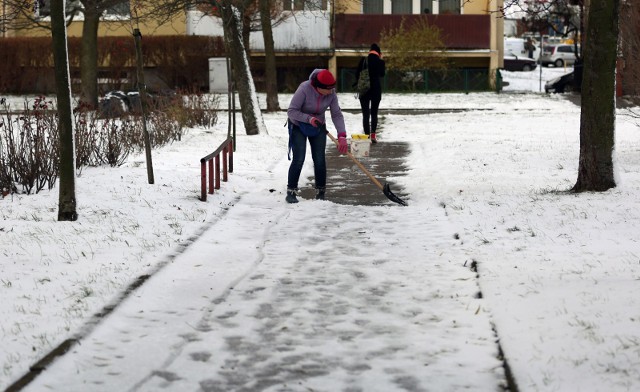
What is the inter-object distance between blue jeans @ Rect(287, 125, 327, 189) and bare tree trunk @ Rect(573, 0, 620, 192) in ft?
9.78

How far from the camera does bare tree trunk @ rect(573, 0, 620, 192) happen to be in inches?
488

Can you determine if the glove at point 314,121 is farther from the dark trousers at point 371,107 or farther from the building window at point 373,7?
the building window at point 373,7

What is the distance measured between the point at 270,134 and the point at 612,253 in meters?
15.7

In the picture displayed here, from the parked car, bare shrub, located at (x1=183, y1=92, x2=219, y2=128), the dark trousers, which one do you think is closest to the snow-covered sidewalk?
the dark trousers

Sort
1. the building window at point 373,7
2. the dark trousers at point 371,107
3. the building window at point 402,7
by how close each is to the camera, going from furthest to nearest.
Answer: the building window at point 402,7
the building window at point 373,7
the dark trousers at point 371,107

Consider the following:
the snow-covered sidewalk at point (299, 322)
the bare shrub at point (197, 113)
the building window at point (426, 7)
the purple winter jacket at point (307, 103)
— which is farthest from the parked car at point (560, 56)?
the snow-covered sidewalk at point (299, 322)

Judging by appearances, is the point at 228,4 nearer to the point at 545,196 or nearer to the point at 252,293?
the point at 545,196

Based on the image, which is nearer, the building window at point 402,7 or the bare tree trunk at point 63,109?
the bare tree trunk at point 63,109

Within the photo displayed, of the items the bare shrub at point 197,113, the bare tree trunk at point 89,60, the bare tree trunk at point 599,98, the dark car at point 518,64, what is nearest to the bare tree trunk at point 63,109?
the bare tree trunk at point 599,98

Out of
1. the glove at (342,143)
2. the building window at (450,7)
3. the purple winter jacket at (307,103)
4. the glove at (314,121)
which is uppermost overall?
the building window at (450,7)

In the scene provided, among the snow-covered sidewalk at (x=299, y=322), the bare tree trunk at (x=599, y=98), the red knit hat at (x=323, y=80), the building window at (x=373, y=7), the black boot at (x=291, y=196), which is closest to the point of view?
the snow-covered sidewalk at (x=299, y=322)

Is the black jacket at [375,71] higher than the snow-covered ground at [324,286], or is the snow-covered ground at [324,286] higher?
the black jacket at [375,71]

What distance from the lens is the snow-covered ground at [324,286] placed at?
610cm

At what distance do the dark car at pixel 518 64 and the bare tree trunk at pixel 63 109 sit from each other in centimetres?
5887
